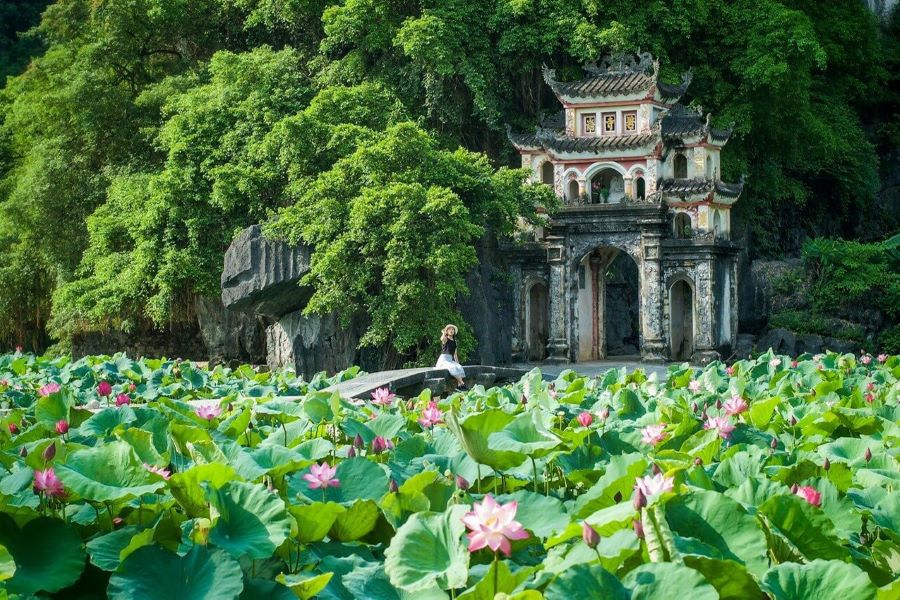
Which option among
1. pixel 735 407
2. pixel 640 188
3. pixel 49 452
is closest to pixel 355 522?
pixel 49 452

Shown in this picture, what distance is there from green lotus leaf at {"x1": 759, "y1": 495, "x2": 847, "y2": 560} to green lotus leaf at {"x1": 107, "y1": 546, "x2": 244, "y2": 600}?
113cm

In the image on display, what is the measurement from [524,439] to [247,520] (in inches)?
42.9

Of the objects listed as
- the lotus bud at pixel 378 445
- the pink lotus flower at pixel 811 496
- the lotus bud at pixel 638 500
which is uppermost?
the lotus bud at pixel 638 500

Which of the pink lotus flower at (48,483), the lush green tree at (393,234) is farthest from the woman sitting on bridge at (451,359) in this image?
the pink lotus flower at (48,483)

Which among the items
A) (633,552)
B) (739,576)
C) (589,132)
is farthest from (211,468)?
(589,132)

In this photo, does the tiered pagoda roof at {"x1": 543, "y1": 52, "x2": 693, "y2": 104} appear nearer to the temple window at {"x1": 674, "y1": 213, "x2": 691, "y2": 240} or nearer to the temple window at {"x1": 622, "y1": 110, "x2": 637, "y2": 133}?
the temple window at {"x1": 622, "y1": 110, "x2": 637, "y2": 133}

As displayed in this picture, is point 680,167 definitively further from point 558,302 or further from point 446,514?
point 446,514

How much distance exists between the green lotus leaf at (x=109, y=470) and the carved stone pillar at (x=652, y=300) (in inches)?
811

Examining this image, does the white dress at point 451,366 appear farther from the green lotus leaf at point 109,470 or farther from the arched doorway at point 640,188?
the arched doorway at point 640,188

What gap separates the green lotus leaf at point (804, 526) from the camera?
2.45 meters

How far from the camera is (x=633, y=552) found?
2.15 m

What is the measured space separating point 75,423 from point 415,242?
14.4 metres

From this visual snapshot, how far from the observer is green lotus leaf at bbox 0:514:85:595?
7.47 ft

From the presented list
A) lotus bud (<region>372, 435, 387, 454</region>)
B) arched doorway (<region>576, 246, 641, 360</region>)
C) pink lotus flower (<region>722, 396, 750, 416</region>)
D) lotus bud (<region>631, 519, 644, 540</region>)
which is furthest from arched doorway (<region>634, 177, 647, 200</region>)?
lotus bud (<region>631, 519, 644, 540</region>)
